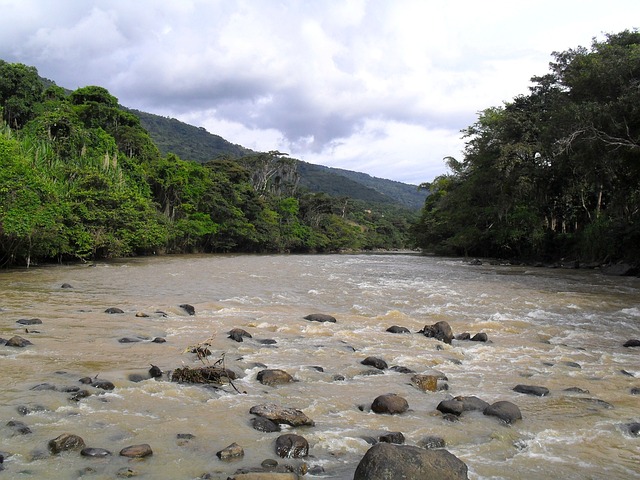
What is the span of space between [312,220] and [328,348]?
233ft

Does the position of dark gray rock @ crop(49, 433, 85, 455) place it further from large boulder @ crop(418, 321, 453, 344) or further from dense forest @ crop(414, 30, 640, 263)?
dense forest @ crop(414, 30, 640, 263)

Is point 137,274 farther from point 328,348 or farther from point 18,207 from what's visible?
point 328,348

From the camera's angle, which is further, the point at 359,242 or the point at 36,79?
the point at 359,242

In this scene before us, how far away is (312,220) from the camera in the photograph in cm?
7925

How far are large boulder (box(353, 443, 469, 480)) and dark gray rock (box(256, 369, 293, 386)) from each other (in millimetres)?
2794

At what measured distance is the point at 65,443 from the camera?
4043mm

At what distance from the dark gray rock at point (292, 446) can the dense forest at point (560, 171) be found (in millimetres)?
20109

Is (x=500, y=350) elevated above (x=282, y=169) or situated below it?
below

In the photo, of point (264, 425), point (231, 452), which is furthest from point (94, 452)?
point (264, 425)

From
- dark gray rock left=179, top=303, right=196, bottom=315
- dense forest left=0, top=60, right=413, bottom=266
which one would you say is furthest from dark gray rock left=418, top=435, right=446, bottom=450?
dense forest left=0, top=60, right=413, bottom=266

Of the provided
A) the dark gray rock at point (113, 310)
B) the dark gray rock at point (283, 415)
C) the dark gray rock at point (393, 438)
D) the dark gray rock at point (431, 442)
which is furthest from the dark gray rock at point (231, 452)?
the dark gray rock at point (113, 310)

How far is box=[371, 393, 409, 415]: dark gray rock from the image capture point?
5305 millimetres

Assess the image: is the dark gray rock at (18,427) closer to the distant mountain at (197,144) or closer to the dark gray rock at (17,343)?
the dark gray rock at (17,343)

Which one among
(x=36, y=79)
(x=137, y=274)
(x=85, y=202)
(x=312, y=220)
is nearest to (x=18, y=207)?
(x=137, y=274)
